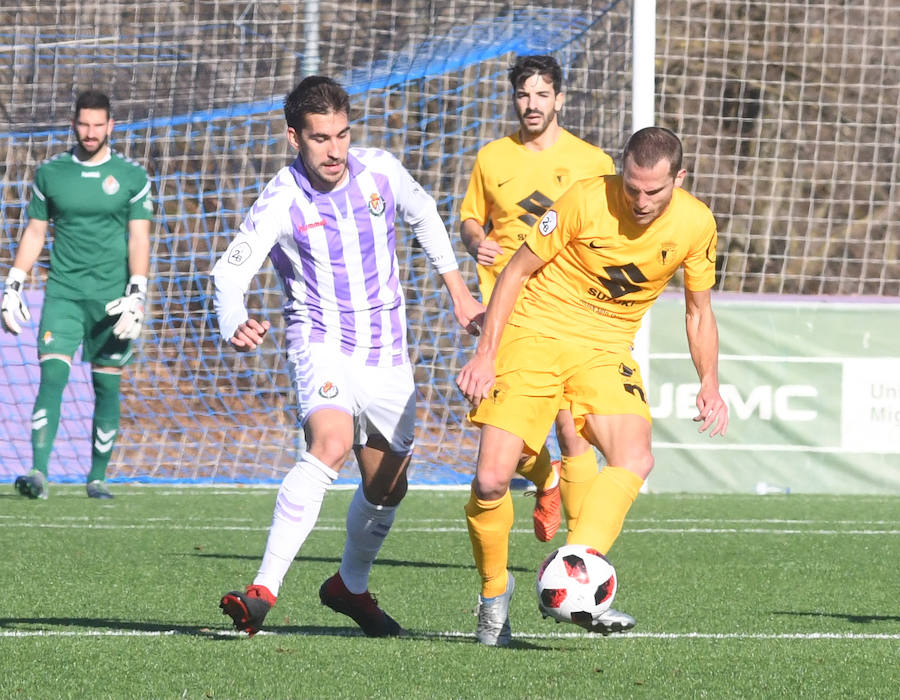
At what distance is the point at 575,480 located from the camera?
6.59 m

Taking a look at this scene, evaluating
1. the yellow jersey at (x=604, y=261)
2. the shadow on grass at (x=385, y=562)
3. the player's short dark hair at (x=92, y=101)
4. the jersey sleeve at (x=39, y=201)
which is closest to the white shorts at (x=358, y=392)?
the yellow jersey at (x=604, y=261)

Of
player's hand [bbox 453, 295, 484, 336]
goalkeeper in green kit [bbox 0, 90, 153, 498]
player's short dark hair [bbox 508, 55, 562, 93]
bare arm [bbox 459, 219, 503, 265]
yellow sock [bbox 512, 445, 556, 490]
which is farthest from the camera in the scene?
goalkeeper in green kit [bbox 0, 90, 153, 498]

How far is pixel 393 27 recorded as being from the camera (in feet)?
47.7

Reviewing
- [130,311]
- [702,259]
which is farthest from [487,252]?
[130,311]

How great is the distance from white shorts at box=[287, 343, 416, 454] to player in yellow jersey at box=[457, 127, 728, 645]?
329 mm

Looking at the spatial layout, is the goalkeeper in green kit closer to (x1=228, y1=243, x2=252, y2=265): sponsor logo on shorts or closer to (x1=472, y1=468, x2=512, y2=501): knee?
(x1=228, y1=243, x2=252, y2=265): sponsor logo on shorts

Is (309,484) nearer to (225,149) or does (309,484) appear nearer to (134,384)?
(225,149)

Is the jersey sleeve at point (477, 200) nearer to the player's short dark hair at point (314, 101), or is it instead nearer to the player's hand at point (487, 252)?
the player's hand at point (487, 252)

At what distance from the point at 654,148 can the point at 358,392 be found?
4.11 ft

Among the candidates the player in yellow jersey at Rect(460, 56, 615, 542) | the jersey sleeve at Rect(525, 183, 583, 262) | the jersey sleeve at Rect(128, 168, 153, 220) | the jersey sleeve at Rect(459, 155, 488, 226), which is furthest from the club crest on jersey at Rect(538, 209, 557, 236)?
the jersey sleeve at Rect(128, 168, 153, 220)

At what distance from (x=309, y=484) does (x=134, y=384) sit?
31.8ft

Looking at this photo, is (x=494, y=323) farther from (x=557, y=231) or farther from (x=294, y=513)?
(x=294, y=513)

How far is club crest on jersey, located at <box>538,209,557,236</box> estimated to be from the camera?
5387mm

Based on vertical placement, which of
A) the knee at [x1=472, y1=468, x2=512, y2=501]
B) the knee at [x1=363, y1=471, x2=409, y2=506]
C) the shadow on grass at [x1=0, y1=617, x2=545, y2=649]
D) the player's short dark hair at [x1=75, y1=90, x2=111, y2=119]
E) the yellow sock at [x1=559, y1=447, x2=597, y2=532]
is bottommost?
the shadow on grass at [x1=0, y1=617, x2=545, y2=649]
